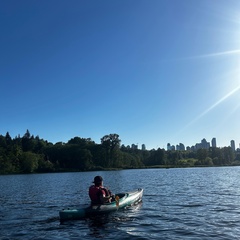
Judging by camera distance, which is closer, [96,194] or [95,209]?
[95,209]

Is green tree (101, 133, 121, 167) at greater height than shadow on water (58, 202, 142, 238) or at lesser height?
greater

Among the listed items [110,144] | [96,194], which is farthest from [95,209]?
[110,144]

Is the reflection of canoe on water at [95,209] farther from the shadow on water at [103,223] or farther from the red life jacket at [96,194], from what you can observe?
the red life jacket at [96,194]

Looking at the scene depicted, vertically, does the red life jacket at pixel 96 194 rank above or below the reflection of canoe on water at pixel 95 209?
above

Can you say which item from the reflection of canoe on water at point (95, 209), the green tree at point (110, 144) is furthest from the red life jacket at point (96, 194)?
the green tree at point (110, 144)

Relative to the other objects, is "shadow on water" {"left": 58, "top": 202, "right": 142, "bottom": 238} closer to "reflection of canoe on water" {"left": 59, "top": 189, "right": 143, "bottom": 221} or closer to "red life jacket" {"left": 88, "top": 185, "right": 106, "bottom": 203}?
"reflection of canoe on water" {"left": 59, "top": 189, "right": 143, "bottom": 221}

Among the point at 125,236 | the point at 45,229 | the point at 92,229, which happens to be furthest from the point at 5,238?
the point at 125,236

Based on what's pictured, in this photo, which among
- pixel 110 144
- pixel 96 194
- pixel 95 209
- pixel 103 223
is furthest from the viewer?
pixel 110 144

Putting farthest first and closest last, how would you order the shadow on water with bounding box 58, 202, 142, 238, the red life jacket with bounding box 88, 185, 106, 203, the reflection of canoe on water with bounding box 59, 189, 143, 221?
the red life jacket with bounding box 88, 185, 106, 203 < the reflection of canoe on water with bounding box 59, 189, 143, 221 < the shadow on water with bounding box 58, 202, 142, 238

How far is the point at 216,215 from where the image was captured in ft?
68.0

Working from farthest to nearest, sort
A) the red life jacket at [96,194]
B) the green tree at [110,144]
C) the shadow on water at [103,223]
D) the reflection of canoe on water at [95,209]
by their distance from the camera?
1. the green tree at [110,144]
2. the red life jacket at [96,194]
3. the reflection of canoe on water at [95,209]
4. the shadow on water at [103,223]

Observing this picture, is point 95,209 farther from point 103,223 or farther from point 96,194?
point 103,223

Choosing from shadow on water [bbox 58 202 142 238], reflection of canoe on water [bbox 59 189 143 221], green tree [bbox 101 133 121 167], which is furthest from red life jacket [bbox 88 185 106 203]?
green tree [bbox 101 133 121 167]

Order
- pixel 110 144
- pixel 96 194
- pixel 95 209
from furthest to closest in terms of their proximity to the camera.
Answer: pixel 110 144, pixel 96 194, pixel 95 209
